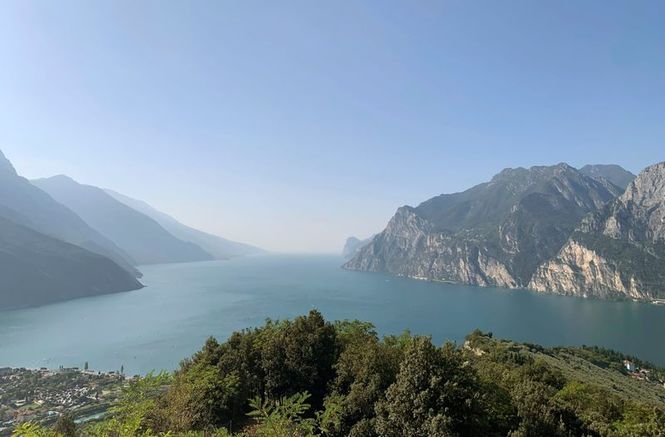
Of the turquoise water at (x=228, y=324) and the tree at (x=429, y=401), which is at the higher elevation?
the tree at (x=429, y=401)

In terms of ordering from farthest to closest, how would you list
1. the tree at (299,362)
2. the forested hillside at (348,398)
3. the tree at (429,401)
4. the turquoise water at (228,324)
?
1. the turquoise water at (228,324)
2. the tree at (299,362)
3. the forested hillside at (348,398)
4. the tree at (429,401)

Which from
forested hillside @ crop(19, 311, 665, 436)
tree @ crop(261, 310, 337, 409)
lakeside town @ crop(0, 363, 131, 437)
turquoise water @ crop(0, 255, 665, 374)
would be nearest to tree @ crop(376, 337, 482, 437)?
forested hillside @ crop(19, 311, 665, 436)

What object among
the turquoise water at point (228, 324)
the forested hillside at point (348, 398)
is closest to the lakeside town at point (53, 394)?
the turquoise water at point (228, 324)

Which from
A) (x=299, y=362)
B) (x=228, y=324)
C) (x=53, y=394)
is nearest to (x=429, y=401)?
(x=299, y=362)

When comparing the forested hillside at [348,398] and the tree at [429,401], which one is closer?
the tree at [429,401]

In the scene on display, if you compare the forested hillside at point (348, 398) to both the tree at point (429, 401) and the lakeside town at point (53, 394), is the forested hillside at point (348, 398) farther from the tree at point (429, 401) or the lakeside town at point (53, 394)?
the lakeside town at point (53, 394)

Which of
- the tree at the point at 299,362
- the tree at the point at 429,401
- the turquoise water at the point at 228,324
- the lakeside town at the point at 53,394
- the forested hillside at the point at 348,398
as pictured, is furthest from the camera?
the turquoise water at the point at 228,324

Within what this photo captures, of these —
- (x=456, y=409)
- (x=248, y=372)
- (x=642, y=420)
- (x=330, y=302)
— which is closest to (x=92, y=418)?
(x=248, y=372)

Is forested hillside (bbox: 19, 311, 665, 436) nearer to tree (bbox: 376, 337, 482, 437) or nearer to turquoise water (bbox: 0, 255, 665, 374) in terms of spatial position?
tree (bbox: 376, 337, 482, 437)
